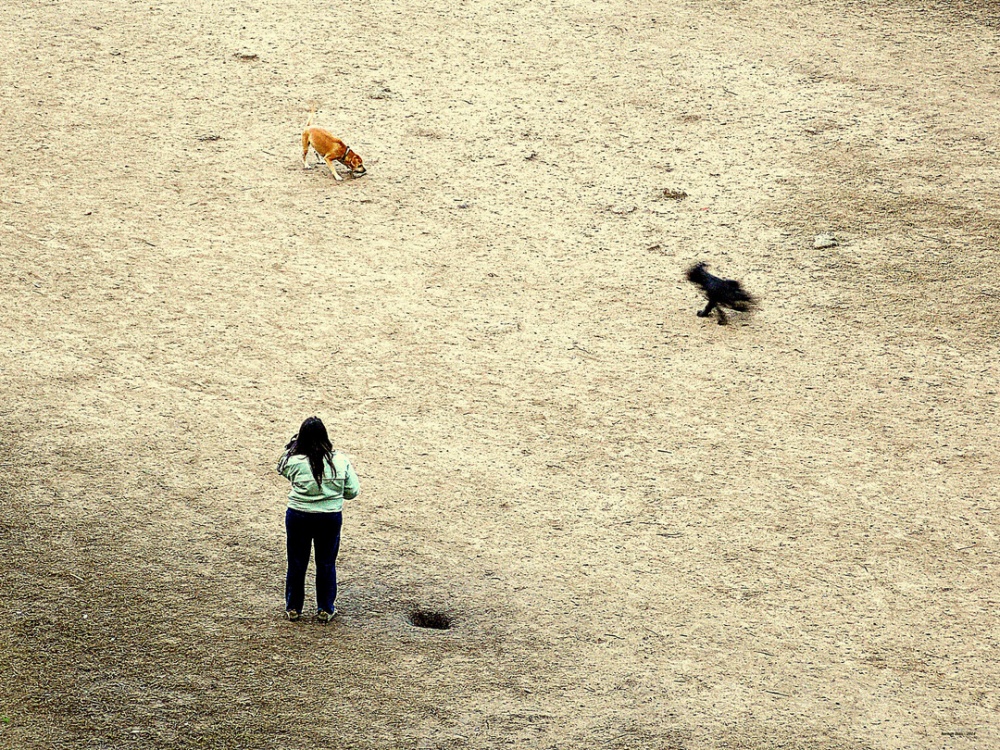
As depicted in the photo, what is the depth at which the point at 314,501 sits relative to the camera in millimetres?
7047

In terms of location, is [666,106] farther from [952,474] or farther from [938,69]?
[952,474]

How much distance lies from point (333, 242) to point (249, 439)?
3.89 meters

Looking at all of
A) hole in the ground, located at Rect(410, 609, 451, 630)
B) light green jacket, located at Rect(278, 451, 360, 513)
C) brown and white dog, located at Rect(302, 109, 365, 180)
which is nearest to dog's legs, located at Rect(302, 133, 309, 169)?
brown and white dog, located at Rect(302, 109, 365, 180)

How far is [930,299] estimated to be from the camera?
39.5ft

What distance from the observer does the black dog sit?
11.6 meters

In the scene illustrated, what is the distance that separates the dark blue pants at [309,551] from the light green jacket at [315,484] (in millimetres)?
62

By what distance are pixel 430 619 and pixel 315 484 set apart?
1.41 m

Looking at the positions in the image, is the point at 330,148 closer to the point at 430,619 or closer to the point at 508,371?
the point at 508,371

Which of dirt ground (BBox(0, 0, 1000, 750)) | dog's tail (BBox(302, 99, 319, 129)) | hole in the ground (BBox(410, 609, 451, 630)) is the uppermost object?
dog's tail (BBox(302, 99, 319, 129))

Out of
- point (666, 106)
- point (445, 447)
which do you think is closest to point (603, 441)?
point (445, 447)

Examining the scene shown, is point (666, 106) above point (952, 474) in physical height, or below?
above

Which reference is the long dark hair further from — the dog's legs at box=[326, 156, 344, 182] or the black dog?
the dog's legs at box=[326, 156, 344, 182]

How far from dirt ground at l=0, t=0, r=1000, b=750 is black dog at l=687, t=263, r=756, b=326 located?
0.30m

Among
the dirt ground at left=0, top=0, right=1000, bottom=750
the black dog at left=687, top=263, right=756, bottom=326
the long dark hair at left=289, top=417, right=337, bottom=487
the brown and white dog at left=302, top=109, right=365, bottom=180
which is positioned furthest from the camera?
the brown and white dog at left=302, top=109, right=365, bottom=180
